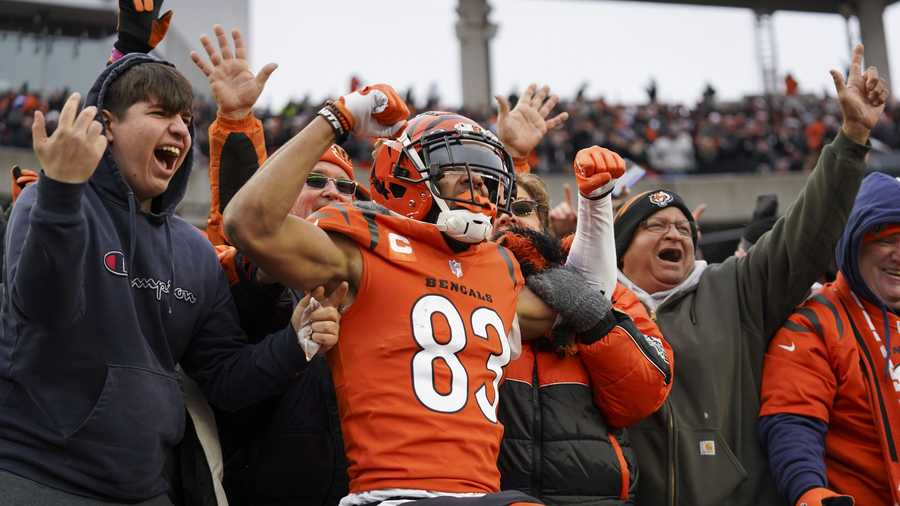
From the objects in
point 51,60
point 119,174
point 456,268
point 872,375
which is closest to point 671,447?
point 872,375

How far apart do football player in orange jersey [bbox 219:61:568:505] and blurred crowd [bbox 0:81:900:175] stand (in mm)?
13195

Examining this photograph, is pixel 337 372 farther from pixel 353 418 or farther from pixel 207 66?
pixel 207 66

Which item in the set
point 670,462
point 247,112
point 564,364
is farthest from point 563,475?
point 247,112

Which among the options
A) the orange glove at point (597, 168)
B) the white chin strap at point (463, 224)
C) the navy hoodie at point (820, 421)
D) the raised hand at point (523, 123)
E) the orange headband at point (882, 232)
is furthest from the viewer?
the raised hand at point (523, 123)

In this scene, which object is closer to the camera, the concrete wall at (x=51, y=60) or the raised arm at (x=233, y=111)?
the raised arm at (x=233, y=111)

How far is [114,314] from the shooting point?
253 cm

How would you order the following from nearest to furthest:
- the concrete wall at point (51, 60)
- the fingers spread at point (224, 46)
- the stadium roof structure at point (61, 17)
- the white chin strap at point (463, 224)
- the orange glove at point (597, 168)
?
the white chin strap at point (463, 224), the orange glove at point (597, 168), the fingers spread at point (224, 46), the concrete wall at point (51, 60), the stadium roof structure at point (61, 17)

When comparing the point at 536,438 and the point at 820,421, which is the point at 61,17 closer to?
the point at 536,438

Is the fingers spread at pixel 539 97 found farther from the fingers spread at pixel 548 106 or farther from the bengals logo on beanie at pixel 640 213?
the bengals logo on beanie at pixel 640 213

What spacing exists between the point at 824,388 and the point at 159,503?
2520 millimetres

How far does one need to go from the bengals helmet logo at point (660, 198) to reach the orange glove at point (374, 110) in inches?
66.3

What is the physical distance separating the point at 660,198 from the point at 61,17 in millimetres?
Result: 17667

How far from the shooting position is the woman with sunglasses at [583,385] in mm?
3084

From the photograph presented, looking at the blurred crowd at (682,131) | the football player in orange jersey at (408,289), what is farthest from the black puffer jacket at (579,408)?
the blurred crowd at (682,131)
